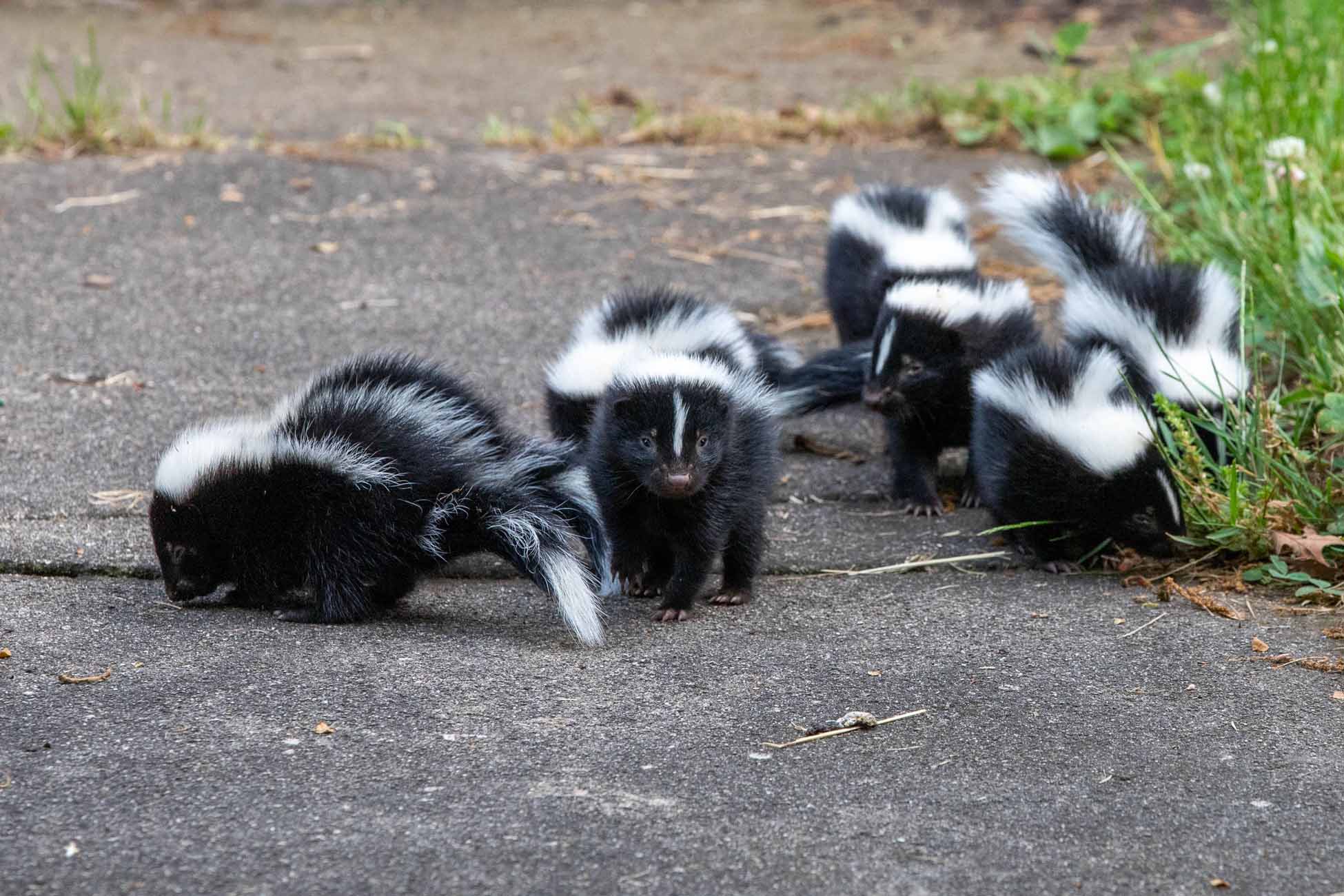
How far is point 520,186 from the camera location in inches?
300

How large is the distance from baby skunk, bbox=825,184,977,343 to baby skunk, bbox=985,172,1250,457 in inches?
13.0

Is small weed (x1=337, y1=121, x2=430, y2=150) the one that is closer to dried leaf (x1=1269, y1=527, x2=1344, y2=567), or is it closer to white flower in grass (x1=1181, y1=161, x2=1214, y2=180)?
white flower in grass (x1=1181, y1=161, x2=1214, y2=180)

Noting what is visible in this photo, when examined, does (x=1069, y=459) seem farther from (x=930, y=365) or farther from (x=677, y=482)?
(x=677, y=482)

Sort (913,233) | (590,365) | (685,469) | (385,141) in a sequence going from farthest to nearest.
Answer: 1. (385,141)
2. (913,233)
3. (590,365)
4. (685,469)

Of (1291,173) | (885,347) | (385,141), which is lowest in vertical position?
(885,347)

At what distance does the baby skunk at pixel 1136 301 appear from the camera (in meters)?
4.79

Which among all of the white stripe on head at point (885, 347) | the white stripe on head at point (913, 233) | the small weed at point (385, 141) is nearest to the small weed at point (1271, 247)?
the white stripe on head at point (913, 233)

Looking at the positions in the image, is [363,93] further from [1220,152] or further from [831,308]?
[1220,152]

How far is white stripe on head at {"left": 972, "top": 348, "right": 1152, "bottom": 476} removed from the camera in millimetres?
4441

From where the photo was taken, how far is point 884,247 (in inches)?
235

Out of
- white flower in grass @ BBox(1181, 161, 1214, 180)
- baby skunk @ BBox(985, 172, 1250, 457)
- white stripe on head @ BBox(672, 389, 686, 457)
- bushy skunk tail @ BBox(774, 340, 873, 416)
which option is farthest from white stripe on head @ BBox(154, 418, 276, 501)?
white flower in grass @ BBox(1181, 161, 1214, 180)

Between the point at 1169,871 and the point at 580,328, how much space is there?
300 centimetres

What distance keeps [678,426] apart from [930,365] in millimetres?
1462

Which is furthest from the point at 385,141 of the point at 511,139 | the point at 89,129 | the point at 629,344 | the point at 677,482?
the point at 677,482
